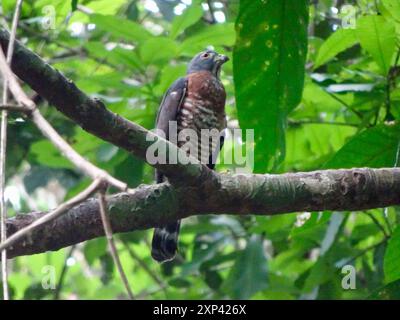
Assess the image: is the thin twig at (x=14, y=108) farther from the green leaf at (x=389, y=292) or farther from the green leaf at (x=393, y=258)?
the green leaf at (x=389, y=292)

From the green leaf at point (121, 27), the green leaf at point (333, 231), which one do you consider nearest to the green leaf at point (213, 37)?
the green leaf at point (121, 27)

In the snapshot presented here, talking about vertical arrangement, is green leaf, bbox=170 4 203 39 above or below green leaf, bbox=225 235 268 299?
above

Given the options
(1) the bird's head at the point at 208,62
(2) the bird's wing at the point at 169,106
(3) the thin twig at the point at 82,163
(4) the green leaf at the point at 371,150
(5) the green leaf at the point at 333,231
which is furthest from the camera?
(1) the bird's head at the point at 208,62

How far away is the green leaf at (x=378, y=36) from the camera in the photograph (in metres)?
2.95

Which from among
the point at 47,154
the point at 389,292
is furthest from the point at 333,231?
the point at 47,154

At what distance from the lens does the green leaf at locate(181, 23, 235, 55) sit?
343cm

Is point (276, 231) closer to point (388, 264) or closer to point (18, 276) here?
point (388, 264)

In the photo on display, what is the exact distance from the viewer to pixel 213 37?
3471 mm

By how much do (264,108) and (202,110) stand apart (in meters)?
1.67

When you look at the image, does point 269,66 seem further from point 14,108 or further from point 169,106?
point 169,106

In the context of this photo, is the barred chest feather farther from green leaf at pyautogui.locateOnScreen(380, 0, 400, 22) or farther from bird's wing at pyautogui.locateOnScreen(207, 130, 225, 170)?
green leaf at pyautogui.locateOnScreen(380, 0, 400, 22)

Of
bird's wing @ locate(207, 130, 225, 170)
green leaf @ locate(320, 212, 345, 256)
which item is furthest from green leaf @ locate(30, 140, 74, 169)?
green leaf @ locate(320, 212, 345, 256)

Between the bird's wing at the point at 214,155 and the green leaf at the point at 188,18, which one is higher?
the green leaf at the point at 188,18
